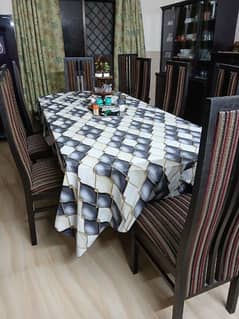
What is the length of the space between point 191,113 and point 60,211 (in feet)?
9.13

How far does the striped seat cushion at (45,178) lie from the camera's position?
1.50 metres

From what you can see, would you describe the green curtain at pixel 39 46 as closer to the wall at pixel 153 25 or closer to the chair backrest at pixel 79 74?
the chair backrest at pixel 79 74

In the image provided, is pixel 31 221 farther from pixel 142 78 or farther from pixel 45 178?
pixel 142 78

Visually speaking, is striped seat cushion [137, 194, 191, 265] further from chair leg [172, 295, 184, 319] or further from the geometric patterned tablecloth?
chair leg [172, 295, 184, 319]

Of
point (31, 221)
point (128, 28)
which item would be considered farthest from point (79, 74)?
point (31, 221)

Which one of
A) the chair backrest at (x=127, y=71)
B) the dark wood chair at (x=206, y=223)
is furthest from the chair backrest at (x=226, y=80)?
the chair backrest at (x=127, y=71)

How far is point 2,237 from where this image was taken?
67.8 inches

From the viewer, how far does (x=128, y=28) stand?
3.64 m

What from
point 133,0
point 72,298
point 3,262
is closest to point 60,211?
point 72,298

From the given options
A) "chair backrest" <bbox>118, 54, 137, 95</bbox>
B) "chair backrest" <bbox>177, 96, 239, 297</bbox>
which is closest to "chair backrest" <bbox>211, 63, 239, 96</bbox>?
"chair backrest" <bbox>177, 96, 239, 297</bbox>

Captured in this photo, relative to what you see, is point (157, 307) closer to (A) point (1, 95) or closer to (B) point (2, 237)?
(B) point (2, 237)

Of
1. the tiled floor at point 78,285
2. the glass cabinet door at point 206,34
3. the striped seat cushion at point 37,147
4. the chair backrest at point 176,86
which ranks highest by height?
the glass cabinet door at point 206,34

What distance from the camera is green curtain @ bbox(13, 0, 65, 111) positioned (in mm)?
3162

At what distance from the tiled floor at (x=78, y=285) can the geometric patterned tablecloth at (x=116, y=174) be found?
0.26 m
